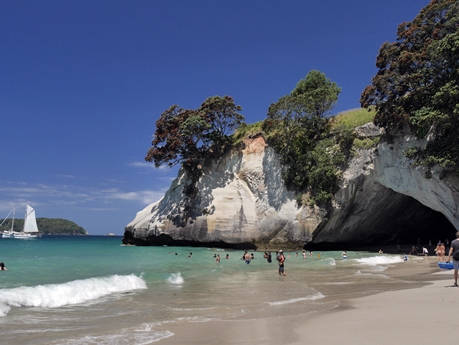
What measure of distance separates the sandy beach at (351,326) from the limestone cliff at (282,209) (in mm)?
16260

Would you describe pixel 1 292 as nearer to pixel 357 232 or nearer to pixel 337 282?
pixel 337 282

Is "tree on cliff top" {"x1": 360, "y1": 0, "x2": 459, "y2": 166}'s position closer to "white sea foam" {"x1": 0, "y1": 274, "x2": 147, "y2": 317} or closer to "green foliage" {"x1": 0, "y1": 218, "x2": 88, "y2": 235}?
"white sea foam" {"x1": 0, "y1": 274, "x2": 147, "y2": 317}

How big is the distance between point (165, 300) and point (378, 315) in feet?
18.9

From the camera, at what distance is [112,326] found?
726 centimetres

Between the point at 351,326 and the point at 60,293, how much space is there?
844cm

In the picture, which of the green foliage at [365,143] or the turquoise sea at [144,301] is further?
the green foliage at [365,143]

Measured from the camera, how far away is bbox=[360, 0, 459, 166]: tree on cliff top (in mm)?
18098

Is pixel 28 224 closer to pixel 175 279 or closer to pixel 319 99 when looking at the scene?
pixel 319 99

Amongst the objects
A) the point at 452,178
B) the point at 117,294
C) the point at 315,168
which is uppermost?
the point at 315,168

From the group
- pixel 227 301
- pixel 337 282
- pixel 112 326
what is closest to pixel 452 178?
pixel 337 282

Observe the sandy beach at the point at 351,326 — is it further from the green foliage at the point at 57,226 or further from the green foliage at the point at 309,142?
the green foliage at the point at 57,226

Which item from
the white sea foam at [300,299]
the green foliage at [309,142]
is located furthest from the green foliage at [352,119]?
the white sea foam at [300,299]

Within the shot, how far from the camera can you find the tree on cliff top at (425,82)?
59.4ft

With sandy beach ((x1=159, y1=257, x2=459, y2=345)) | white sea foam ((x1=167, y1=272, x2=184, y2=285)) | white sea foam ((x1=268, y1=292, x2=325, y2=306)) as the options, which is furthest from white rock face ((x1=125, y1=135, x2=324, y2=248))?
sandy beach ((x1=159, y1=257, x2=459, y2=345))
